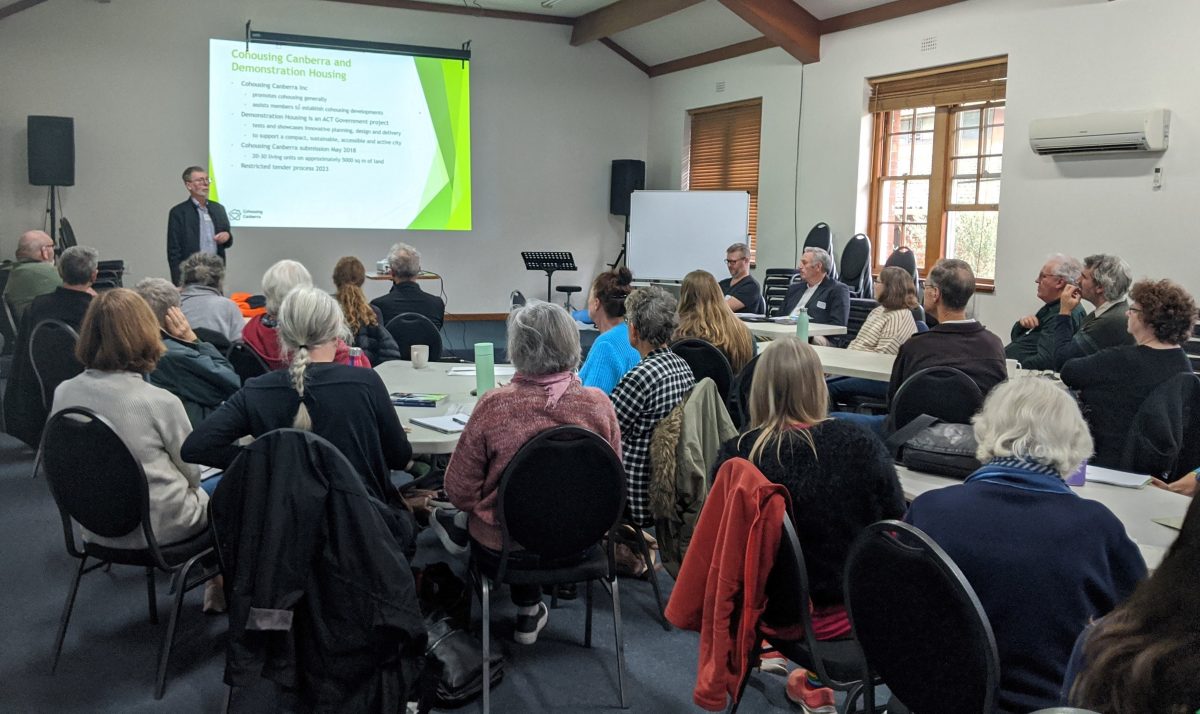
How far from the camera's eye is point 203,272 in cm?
439

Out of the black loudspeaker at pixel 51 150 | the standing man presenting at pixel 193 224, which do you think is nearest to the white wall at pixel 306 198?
the black loudspeaker at pixel 51 150

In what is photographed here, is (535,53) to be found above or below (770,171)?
above

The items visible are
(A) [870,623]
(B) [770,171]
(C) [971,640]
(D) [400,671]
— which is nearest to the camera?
(C) [971,640]

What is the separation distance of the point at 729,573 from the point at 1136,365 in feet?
6.77

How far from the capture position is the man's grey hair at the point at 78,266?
14.8ft

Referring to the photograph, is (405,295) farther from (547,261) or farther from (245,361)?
(547,261)

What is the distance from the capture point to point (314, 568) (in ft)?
7.38

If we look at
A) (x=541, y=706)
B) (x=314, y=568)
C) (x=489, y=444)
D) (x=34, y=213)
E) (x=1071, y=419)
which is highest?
(x=34, y=213)

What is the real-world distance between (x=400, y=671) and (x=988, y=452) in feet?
4.87

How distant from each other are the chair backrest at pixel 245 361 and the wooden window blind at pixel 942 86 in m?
5.61

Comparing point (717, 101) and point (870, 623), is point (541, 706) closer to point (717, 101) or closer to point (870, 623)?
point (870, 623)

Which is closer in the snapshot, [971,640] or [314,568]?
[971,640]

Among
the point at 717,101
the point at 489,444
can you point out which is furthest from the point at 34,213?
the point at 489,444

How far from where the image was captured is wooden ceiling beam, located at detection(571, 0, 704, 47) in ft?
28.2
